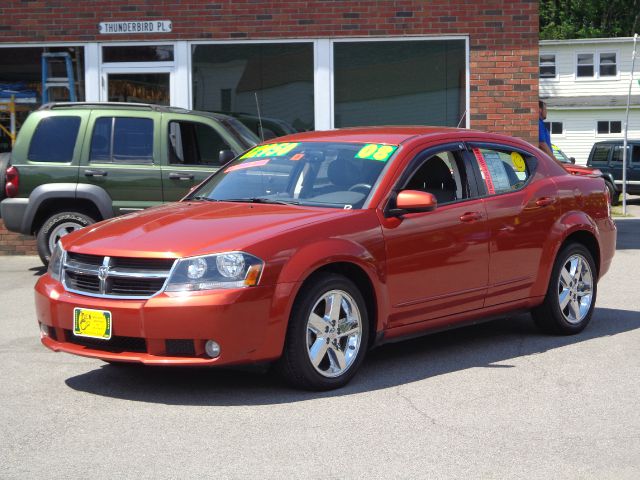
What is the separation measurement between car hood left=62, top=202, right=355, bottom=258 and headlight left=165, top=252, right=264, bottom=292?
5cm

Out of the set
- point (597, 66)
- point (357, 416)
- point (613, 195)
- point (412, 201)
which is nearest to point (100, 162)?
point (412, 201)

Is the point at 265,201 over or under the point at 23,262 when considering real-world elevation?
over

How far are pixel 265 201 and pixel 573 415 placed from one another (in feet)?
7.98

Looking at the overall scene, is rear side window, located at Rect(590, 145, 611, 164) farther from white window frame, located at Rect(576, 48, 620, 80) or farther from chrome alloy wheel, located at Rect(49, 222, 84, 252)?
chrome alloy wheel, located at Rect(49, 222, 84, 252)

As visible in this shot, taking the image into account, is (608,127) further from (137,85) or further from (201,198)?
(201,198)

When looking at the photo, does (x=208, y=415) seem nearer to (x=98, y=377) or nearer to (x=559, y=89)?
(x=98, y=377)


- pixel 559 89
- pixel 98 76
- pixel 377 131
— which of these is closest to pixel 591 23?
pixel 559 89

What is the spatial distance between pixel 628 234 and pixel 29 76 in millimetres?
9970

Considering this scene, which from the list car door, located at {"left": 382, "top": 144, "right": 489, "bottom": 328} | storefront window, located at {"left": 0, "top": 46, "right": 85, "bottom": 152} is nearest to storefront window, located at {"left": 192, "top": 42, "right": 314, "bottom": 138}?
storefront window, located at {"left": 0, "top": 46, "right": 85, "bottom": 152}

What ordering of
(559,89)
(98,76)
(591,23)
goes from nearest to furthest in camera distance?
1. (98,76)
2. (559,89)
3. (591,23)

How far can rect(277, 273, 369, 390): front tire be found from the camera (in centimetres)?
655

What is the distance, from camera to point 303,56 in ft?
53.8

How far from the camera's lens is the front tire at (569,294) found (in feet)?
28.0

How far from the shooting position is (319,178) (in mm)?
7527
